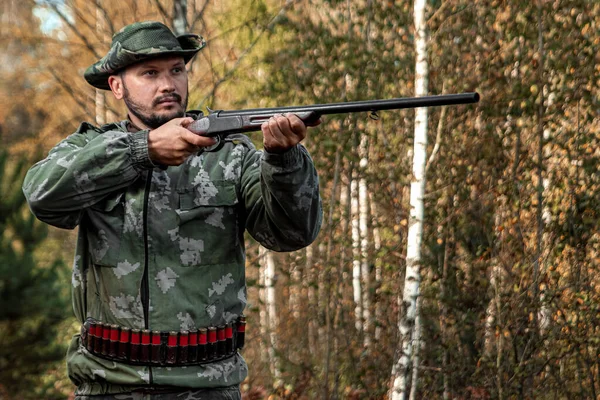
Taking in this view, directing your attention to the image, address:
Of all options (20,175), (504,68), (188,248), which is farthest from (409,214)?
(188,248)

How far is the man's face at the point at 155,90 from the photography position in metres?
3.09

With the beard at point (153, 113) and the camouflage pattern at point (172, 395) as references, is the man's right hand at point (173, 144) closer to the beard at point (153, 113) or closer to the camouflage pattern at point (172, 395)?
the beard at point (153, 113)

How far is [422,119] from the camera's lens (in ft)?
23.9

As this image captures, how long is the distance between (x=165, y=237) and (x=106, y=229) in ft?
0.73

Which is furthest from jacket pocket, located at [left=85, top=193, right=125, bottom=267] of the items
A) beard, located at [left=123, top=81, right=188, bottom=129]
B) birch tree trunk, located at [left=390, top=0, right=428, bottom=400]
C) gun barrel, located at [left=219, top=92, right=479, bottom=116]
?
birch tree trunk, located at [left=390, top=0, right=428, bottom=400]

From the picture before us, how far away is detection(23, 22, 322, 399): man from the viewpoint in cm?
282

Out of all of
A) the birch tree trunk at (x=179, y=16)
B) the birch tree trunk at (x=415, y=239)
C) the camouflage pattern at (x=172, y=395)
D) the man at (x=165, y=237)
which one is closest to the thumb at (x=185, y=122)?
the man at (x=165, y=237)

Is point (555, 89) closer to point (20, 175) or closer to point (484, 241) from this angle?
point (484, 241)

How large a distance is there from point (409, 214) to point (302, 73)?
5.76 feet

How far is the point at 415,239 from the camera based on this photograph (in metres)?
7.15

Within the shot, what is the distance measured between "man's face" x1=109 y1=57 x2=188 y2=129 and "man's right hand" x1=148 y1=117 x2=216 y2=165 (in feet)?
0.78

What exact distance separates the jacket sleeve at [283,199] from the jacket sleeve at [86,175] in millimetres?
393

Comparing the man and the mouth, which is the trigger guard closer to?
the man

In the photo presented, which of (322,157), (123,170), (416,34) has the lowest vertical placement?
(123,170)
